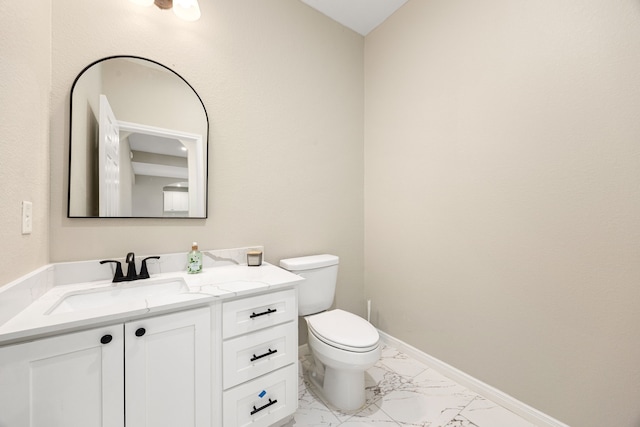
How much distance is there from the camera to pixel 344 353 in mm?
1333

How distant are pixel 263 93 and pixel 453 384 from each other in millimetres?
2345

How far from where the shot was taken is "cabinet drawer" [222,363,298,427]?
1116 mm

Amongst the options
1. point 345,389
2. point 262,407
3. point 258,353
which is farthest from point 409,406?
point 258,353

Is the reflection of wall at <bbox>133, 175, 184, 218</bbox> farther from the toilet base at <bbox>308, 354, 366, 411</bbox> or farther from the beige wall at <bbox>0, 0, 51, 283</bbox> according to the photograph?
the toilet base at <bbox>308, 354, 366, 411</bbox>

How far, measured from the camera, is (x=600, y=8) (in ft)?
3.75

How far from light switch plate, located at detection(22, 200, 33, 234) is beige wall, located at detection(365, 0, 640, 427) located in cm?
207

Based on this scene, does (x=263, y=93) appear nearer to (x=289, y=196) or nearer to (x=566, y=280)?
(x=289, y=196)

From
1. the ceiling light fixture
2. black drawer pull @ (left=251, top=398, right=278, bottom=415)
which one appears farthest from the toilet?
the ceiling light fixture

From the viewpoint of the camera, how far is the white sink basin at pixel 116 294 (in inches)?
42.2

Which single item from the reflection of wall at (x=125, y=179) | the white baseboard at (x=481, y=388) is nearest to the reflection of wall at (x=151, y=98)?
the reflection of wall at (x=125, y=179)

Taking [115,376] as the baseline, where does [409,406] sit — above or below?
below

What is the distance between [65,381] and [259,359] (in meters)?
0.67

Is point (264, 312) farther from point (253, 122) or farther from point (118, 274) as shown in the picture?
point (253, 122)

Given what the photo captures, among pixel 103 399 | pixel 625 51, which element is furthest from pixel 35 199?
pixel 625 51
